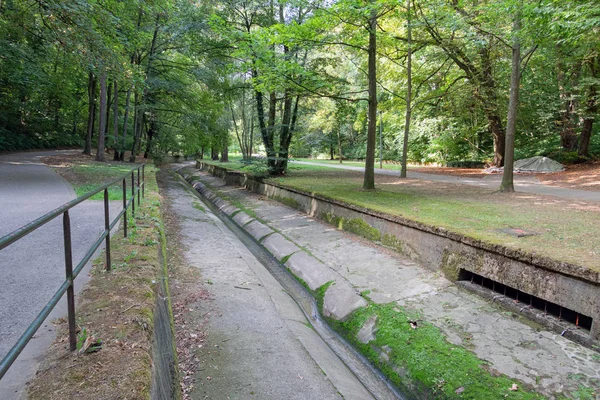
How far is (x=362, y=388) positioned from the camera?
374 cm

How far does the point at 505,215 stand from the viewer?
268 inches

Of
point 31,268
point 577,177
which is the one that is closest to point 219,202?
point 31,268

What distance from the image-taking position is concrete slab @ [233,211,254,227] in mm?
11034

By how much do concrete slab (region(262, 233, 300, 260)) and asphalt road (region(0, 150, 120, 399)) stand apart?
3.56 metres

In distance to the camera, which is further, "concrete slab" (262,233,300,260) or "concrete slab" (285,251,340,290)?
"concrete slab" (262,233,300,260)

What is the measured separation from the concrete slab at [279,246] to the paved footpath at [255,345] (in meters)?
1.29

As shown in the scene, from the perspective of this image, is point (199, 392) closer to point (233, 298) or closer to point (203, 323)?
point (203, 323)

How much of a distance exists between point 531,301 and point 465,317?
843mm

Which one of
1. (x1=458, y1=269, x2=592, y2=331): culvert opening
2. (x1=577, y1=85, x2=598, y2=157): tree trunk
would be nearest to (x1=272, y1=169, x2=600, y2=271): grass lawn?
(x1=458, y1=269, x2=592, y2=331): culvert opening

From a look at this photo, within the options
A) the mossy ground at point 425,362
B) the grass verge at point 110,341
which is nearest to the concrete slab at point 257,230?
the mossy ground at point 425,362

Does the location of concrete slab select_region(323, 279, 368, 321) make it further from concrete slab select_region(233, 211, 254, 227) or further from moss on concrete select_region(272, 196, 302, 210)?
moss on concrete select_region(272, 196, 302, 210)

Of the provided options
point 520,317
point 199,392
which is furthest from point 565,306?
point 199,392

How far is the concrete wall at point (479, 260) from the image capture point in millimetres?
3777

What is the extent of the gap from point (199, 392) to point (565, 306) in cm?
404
